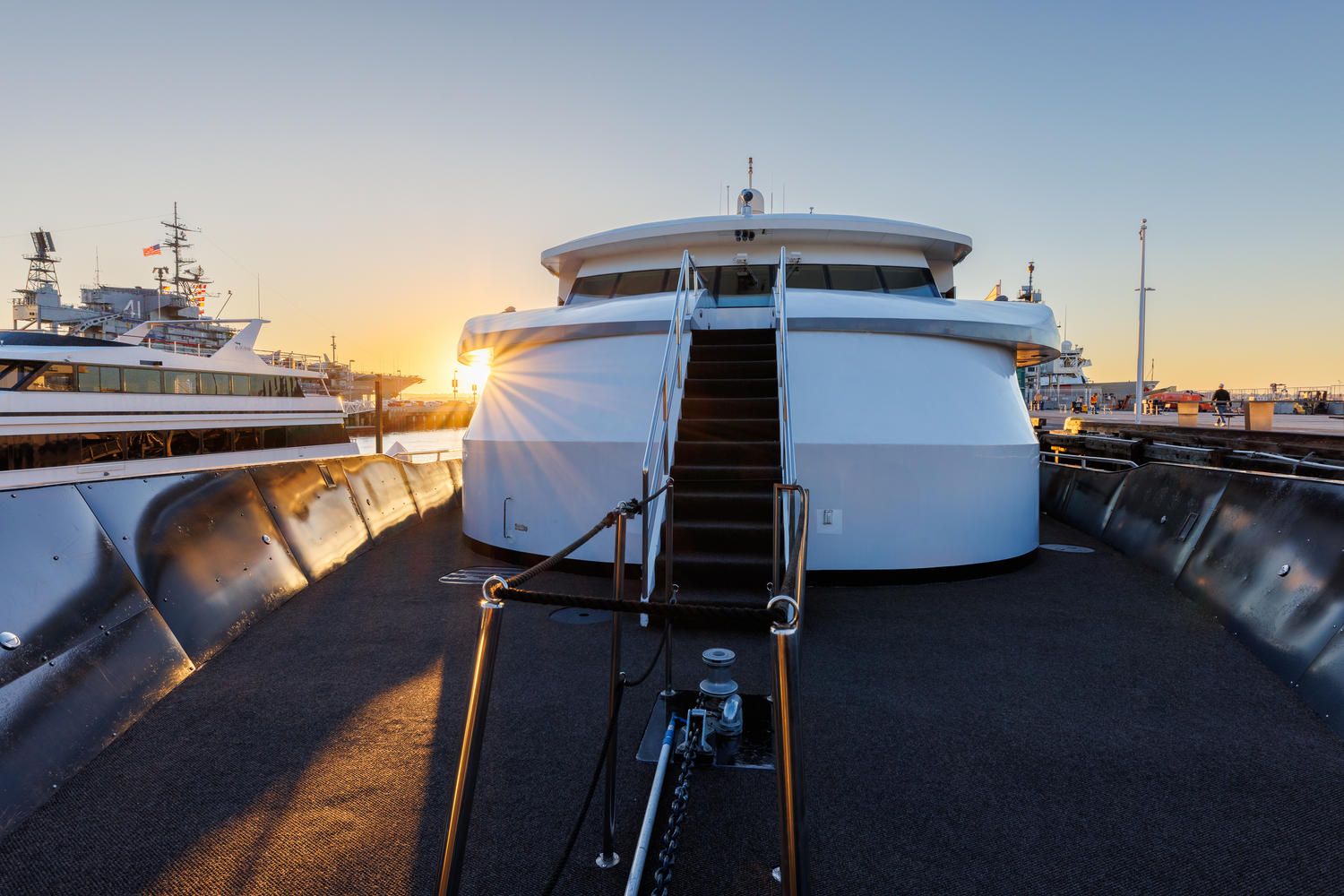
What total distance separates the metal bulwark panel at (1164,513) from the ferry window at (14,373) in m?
29.3

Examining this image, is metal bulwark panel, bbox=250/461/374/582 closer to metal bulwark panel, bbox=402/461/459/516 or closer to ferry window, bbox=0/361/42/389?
metal bulwark panel, bbox=402/461/459/516

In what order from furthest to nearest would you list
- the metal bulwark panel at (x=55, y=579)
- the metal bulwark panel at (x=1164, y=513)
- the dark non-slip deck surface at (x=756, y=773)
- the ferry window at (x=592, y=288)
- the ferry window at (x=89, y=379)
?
the ferry window at (x=89, y=379), the ferry window at (x=592, y=288), the metal bulwark panel at (x=1164, y=513), the metal bulwark panel at (x=55, y=579), the dark non-slip deck surface at (x=756, y=773)

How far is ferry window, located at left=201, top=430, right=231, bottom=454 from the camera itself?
25938 mm

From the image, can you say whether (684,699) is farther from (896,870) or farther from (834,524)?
(834,524)

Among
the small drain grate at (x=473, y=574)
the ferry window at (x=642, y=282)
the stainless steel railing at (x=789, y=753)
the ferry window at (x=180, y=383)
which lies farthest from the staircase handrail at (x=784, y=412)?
the ferry window at (x=180, y=383)

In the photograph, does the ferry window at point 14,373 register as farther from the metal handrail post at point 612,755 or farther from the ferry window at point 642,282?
the metal handrail post at point 612,755

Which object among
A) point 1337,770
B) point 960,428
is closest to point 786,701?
point 1337,770

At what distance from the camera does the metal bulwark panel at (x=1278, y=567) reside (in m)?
4.42

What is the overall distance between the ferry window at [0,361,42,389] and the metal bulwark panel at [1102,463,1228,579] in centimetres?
2925

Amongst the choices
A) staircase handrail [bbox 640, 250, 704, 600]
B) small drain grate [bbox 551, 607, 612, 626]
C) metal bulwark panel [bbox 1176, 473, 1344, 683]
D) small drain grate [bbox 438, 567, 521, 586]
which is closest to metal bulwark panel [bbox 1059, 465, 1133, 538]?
metal bulwark panel [bbox 1176, 473, 1344, 683]

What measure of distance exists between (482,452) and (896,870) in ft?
21.7

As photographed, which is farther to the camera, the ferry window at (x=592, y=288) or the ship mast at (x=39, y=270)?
the ship mast at (x=39, y=270)

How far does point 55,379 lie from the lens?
824 inches

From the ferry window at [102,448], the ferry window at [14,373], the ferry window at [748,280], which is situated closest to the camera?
the ferry window at [748,280]
